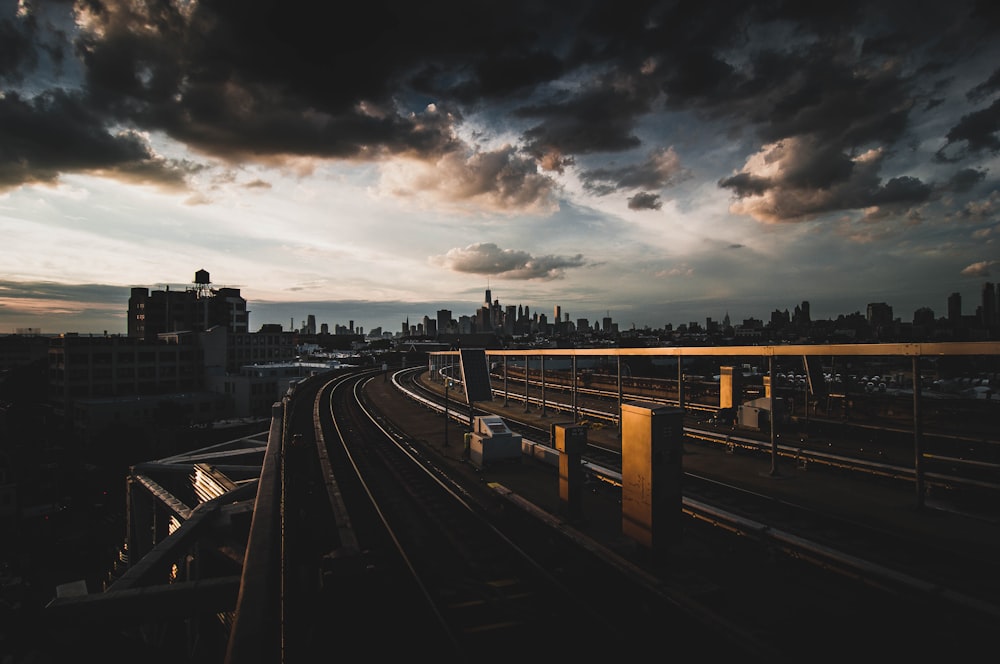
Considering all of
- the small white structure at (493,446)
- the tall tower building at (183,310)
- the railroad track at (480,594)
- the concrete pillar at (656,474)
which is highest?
the tall tower building at (183,310)

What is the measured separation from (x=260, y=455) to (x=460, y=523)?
16.8m

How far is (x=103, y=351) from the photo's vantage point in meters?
75.9

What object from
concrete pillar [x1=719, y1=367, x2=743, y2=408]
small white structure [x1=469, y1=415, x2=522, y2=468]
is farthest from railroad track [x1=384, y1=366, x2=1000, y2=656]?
concrete pillar [x1=719, y1=367, x2=743, y2=408]

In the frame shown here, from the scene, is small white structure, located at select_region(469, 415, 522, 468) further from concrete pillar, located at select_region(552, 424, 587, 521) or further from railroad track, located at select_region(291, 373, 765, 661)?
concrete pillar, located at select_region(552, 424, 587, 521)

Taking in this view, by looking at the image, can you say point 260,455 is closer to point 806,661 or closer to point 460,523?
point 460,523

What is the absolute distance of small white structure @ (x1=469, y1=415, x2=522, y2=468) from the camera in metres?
19.2

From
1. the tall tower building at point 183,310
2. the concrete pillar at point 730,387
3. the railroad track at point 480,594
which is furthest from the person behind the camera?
the tall tower building at point 183,310

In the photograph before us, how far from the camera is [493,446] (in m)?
19.3

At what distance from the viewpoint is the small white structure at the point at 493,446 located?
63.0 ft

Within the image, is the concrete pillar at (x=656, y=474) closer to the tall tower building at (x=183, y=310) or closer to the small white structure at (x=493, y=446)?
the small white structure at (x=493, y=446)

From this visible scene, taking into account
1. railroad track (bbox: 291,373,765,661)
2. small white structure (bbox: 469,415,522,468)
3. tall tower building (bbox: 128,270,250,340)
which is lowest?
railroad track (bbox: 291,373,765,661)

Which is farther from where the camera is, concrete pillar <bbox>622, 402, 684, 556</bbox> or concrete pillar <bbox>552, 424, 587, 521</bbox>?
concrete pillar <bbox>552, 424, 587, 521</bbox>

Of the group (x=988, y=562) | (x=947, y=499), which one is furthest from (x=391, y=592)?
(x=947, y=499)

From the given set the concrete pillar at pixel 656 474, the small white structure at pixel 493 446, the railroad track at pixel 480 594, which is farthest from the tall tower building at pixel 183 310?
the concrete pillar at pixel 656 474
